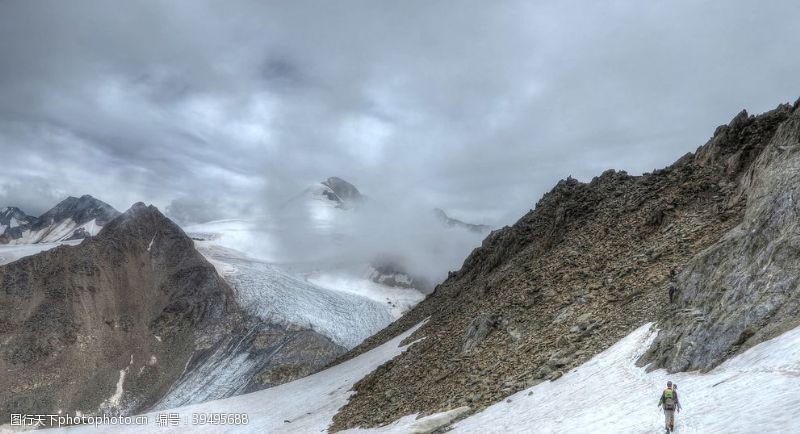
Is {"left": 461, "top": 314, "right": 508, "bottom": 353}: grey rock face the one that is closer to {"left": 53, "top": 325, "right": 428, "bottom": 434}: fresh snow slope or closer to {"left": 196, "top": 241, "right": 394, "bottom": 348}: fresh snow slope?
{"left": 53, "top": 325, "right": 428, "bottom": 434}: fresh snow slope

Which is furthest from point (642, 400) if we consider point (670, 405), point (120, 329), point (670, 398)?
point (120, 329)

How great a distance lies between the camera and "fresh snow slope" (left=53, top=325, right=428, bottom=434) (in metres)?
52.2

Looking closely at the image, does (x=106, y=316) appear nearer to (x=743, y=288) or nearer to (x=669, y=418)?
(x=743, y=288)

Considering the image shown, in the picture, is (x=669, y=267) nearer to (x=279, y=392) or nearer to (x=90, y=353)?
(x=279, y=392)

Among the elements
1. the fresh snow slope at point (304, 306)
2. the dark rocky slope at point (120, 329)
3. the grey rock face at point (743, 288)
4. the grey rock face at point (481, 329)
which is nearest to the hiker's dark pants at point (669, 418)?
the grey rock face at point (743, 288)

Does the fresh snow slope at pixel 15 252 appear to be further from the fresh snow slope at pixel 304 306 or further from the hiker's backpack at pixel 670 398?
the hiker's backpack at pixel 670 398

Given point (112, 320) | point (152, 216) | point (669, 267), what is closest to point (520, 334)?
point (669, 267)

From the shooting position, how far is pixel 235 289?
152625 mm

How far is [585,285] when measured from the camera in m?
37.0

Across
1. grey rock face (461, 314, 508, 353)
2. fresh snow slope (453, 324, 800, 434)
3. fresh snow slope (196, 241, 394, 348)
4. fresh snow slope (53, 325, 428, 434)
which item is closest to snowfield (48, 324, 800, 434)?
fresh snow slope (453, 324, 800, 434)

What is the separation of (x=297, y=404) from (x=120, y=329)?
8388cm

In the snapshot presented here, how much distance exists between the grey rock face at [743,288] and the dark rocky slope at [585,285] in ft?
0.79

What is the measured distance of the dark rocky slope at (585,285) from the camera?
28953 millimetres

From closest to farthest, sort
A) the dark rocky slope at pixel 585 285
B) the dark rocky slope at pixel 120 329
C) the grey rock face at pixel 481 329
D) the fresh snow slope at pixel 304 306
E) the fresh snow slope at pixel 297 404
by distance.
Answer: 1. the dark rocky slope at pixel 585 285
2. the grey rock face at pixel 481 329
3. the fresh snow slope at pixel 297 404
4. the dark rocky slope at pixel 120 329
5. the fresh snow slope at pixel 304 306
